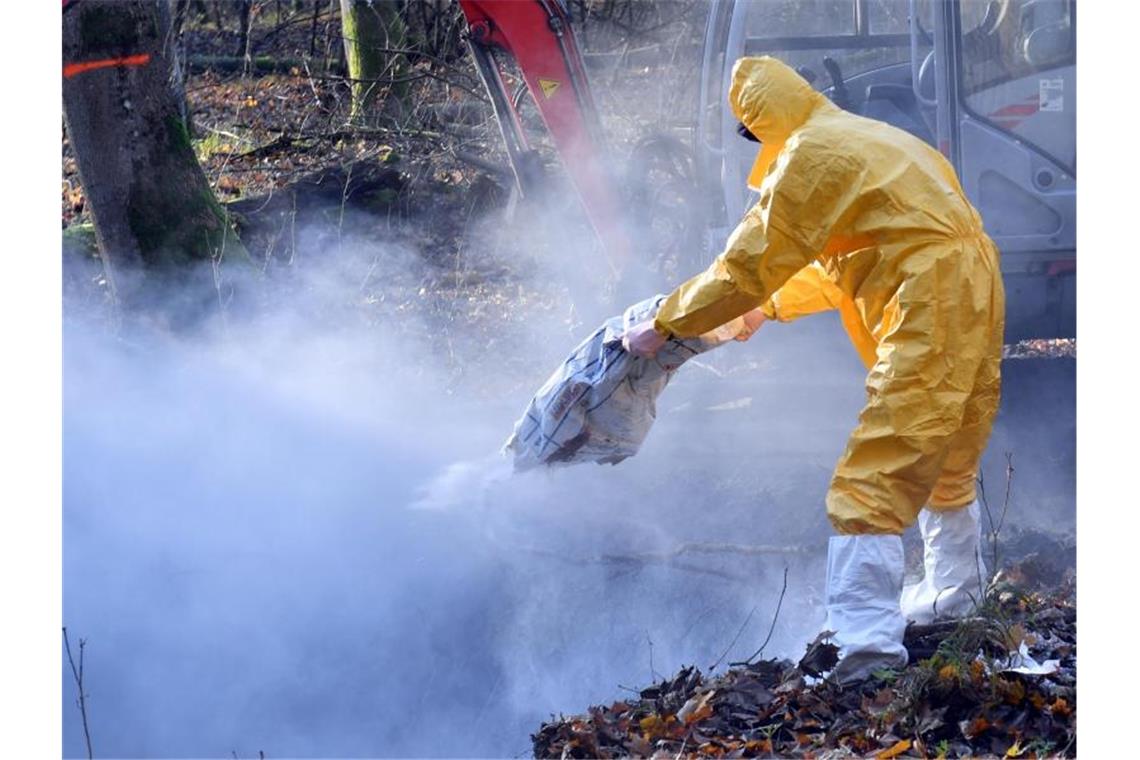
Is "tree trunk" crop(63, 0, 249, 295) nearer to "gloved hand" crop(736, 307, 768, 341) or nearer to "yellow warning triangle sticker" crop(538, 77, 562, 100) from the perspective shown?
"yellow warning triangle sticker" crop(538, 77, 562, 100)

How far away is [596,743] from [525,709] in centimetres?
68

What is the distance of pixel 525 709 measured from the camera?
13.9 ft

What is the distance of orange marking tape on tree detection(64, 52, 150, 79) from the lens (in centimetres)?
644

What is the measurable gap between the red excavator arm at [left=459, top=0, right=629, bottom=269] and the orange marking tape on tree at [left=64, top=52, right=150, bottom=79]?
176 cm

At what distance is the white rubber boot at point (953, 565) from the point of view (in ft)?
13.4

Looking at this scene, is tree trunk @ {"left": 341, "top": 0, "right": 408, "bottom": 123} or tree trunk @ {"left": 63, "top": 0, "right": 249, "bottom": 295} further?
tree trunk @ {"left": 341, "top": 0, "right": 408, "bottom": 123}

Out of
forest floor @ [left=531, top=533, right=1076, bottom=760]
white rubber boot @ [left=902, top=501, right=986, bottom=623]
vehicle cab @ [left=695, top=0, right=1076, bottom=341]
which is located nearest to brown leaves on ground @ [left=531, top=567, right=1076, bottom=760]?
forest floor @ [left=531, top=533, right=1076, bottom=760]

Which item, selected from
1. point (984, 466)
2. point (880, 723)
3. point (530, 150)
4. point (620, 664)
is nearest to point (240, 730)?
point (620, 664)

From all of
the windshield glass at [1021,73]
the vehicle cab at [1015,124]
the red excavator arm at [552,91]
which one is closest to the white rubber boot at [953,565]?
the vehicle cab at [1015,124]

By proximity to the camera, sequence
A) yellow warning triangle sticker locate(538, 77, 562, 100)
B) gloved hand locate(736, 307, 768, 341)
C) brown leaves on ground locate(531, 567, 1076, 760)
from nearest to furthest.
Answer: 1. brown leaves on ground locate(531, 567, 1076, 760)
2. gloved hand locate(736, 307, 768, 341)
3. yellow warning triangle sticker locate(538, 77, 562, 100)

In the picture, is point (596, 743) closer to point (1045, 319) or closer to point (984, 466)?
point (984, 466)

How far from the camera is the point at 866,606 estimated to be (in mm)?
3748

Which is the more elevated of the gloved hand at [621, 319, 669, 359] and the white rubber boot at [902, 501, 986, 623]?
the gloved hand at [621, 319, 669, 359]

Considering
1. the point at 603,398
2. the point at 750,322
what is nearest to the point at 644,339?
the point at 603,398
